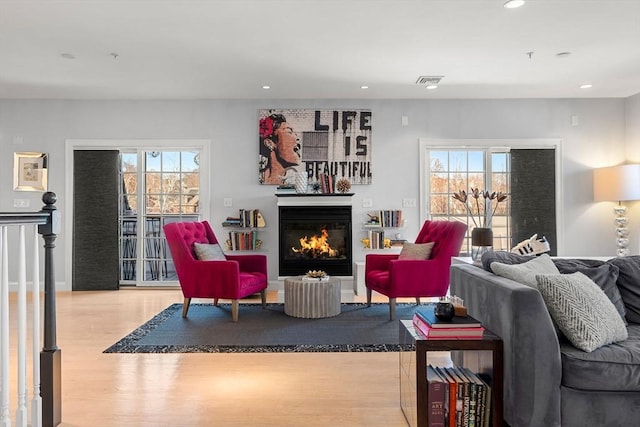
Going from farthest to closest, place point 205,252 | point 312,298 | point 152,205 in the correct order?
point 152,205, point 205,252, point 312,298

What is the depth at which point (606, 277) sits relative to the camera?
2438mm

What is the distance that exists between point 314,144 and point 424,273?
8.60 ft

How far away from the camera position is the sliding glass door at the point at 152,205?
21.2 ft

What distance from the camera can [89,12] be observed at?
3.59 m

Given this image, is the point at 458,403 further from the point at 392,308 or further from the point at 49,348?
the point at 392,308

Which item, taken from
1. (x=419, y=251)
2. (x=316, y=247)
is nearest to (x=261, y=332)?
(x=419, y=251)

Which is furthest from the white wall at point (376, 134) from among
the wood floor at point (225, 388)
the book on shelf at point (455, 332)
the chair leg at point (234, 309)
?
the book on shelf at point (455, 332)

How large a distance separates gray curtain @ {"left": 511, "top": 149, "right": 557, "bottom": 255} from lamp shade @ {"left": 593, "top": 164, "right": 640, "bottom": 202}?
1.98 feet

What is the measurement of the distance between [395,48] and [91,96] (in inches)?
167

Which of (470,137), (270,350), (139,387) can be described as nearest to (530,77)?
(470,137)

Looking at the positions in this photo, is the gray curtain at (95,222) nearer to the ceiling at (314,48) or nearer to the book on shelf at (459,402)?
the ceiling at (314,48)

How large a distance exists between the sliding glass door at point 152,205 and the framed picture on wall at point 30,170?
1040 millimetres

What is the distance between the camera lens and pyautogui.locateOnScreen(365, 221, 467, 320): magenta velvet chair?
14.5ft

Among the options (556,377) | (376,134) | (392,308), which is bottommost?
(392,308)
